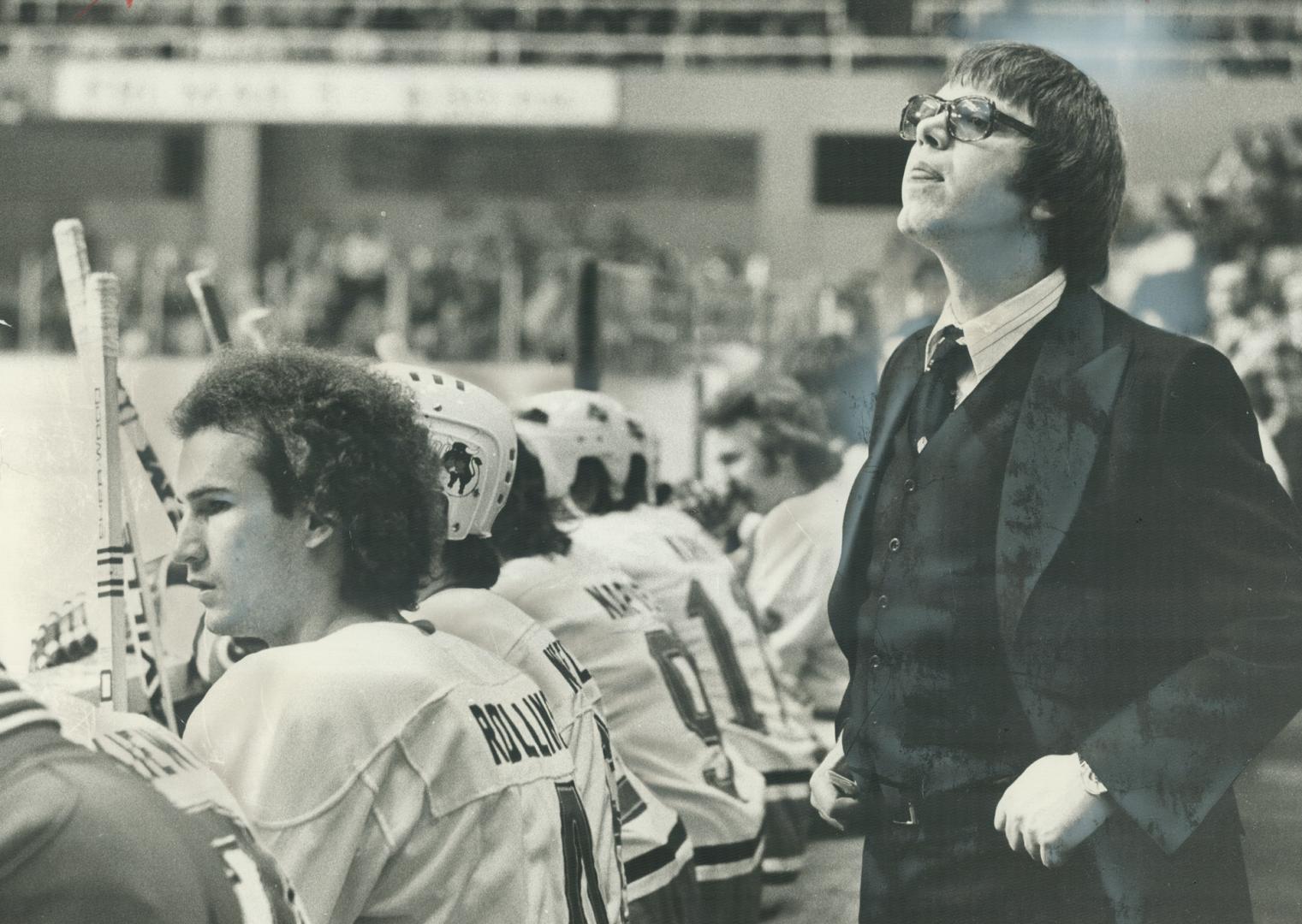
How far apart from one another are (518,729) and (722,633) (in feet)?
7.36

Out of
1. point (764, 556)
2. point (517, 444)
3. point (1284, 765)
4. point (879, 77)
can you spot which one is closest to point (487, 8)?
point (879, 77)

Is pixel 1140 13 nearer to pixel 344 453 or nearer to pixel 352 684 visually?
pixel 344 453

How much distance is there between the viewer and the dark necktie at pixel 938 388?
9.55 ft

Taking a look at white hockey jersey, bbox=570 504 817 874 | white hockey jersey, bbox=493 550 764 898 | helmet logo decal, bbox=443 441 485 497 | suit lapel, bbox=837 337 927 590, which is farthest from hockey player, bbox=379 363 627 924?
white hockey jersey, bbox=570 504 817 874

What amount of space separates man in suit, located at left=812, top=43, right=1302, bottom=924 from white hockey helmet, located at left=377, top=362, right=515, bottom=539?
0.73 meters

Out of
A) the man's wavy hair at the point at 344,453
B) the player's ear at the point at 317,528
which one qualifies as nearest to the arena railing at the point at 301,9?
the man's wavy hair at the point at 344,453

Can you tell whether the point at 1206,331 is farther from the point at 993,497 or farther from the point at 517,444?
the point at 517,444

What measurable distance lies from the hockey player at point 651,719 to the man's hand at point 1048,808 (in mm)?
892

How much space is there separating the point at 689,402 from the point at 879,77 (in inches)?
37.3

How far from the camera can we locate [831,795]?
9.81 ft

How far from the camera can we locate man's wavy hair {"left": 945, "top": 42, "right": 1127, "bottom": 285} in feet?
9.23

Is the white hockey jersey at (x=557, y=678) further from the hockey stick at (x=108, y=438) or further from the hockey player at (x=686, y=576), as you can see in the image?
the hockey player at (x=686, y=576)

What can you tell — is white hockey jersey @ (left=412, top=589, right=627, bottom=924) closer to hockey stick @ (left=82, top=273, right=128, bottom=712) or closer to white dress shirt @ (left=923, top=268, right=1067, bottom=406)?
hockey stick @ (left=82, top=273, right=128, bottom=712)

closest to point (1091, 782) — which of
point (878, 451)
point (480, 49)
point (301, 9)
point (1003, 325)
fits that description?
point (878, 451)
